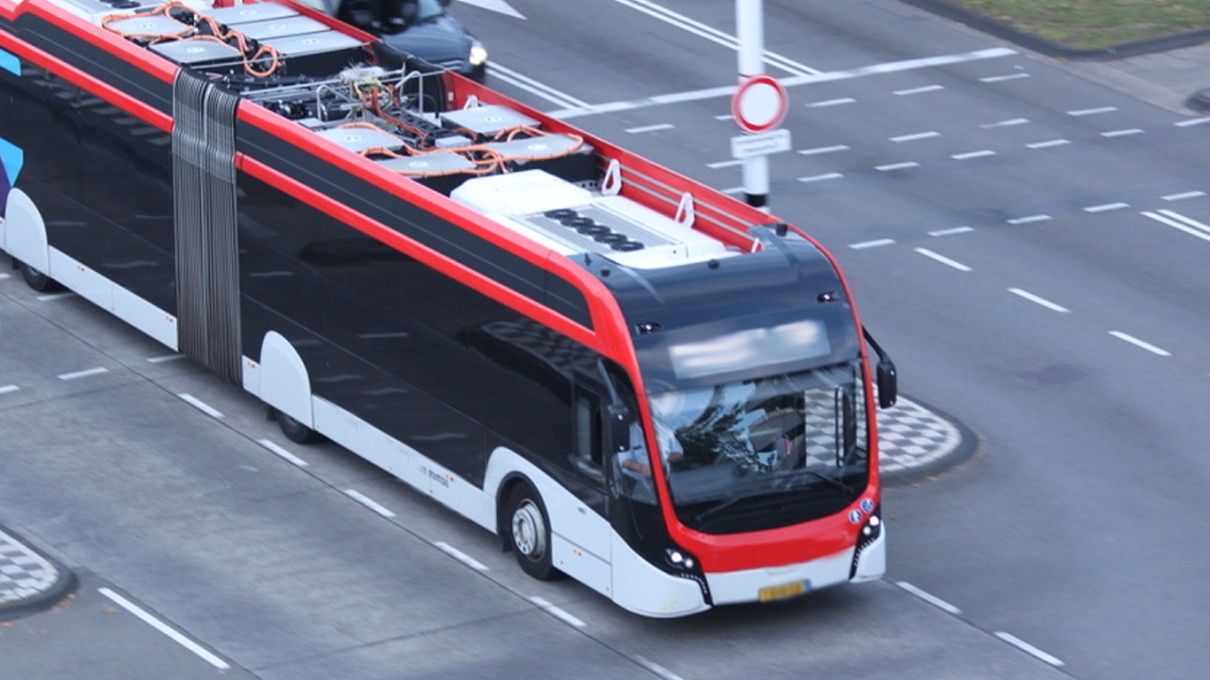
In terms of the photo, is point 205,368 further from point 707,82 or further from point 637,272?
point 707,82

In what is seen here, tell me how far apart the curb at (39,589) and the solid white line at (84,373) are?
12.1 ft

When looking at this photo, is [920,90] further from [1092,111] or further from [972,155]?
[972,155]

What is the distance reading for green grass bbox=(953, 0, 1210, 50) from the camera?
3347 cm

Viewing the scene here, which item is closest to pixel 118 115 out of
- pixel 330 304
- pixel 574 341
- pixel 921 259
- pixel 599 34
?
pixel 330 304

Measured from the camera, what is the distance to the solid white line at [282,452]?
19.2 m

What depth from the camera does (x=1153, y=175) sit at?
2770 centimetres

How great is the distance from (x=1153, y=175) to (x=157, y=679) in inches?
649

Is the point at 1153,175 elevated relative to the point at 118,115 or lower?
lower

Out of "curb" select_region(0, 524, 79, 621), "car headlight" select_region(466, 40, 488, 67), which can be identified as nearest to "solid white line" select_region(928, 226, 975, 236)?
"car headlight" select_region(466, 40, 488, 67)

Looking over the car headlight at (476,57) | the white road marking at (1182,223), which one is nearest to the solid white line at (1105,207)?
the white road marking at (1182,223)

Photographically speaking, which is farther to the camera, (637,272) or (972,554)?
(972,554)

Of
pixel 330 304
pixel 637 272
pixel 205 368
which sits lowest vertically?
pixel 205 368

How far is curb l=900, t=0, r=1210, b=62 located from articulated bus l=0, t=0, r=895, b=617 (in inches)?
553

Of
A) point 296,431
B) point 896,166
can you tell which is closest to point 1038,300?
point 896,166
